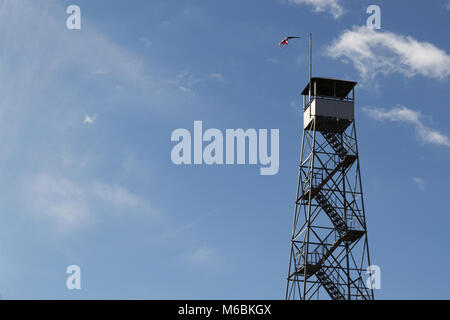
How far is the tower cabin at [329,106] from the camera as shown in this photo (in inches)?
2361

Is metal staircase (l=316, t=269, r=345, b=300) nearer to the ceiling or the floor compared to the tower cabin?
nearer to the floor

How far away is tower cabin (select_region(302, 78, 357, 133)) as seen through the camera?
59969mm

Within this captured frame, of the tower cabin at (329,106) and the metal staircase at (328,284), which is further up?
the tower cabin at (329,106)

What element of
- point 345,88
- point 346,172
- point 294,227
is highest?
point 345,88

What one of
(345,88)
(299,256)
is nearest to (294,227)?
(299,256)

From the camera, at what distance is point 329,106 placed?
60.4 metres

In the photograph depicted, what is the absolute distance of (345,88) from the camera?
6194cm

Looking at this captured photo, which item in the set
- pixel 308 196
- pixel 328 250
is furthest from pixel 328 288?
pixel 308 196
